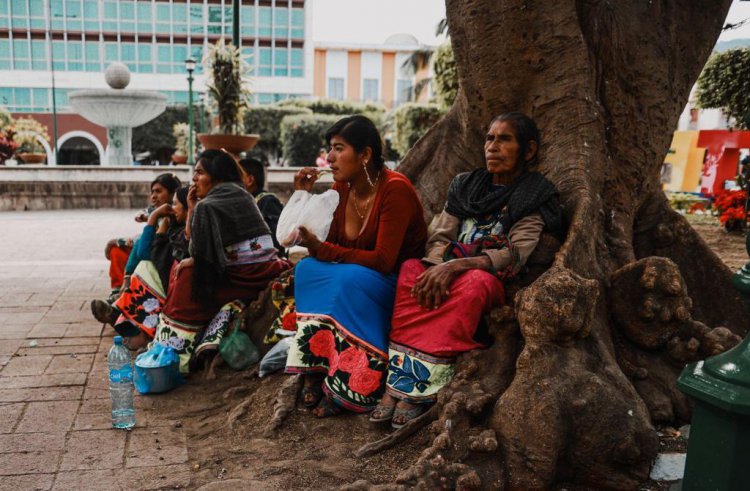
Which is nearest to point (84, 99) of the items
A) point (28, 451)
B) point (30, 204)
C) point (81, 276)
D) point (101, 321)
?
point (30, 204)

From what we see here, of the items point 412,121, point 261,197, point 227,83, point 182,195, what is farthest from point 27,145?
point 182,195

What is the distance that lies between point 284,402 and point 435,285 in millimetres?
1073

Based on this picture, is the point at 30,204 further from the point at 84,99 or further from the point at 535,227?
the point at 535,227

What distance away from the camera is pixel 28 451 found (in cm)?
308

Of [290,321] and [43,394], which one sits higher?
[290,321]

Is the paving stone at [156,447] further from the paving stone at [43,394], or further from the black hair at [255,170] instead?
the black hair at [255,170]

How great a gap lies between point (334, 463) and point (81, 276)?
5.54 meters

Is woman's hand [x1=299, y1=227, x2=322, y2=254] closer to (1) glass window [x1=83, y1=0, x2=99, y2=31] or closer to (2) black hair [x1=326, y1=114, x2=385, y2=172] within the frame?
(2) black hair [x1=326, y1=114, x2=385, y2=172]

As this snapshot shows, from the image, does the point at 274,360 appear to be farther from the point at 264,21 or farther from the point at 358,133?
the point at 264,21

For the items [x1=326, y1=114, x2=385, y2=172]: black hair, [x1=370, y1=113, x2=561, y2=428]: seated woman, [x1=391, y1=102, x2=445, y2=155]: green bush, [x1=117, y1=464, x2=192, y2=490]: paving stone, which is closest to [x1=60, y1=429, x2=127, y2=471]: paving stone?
[x1=117, y1=464, x2=192, y2=490]: paving stone

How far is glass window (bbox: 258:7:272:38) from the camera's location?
4831 centimetres

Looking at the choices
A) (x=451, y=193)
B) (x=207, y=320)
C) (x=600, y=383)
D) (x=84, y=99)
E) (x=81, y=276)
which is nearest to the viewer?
(x=600, y=383)

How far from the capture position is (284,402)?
3369 mm

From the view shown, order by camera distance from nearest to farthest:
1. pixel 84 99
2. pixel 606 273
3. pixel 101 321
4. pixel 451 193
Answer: pixel 606 273
pixel 451 193
pixel 101 321
pixel 84 99
